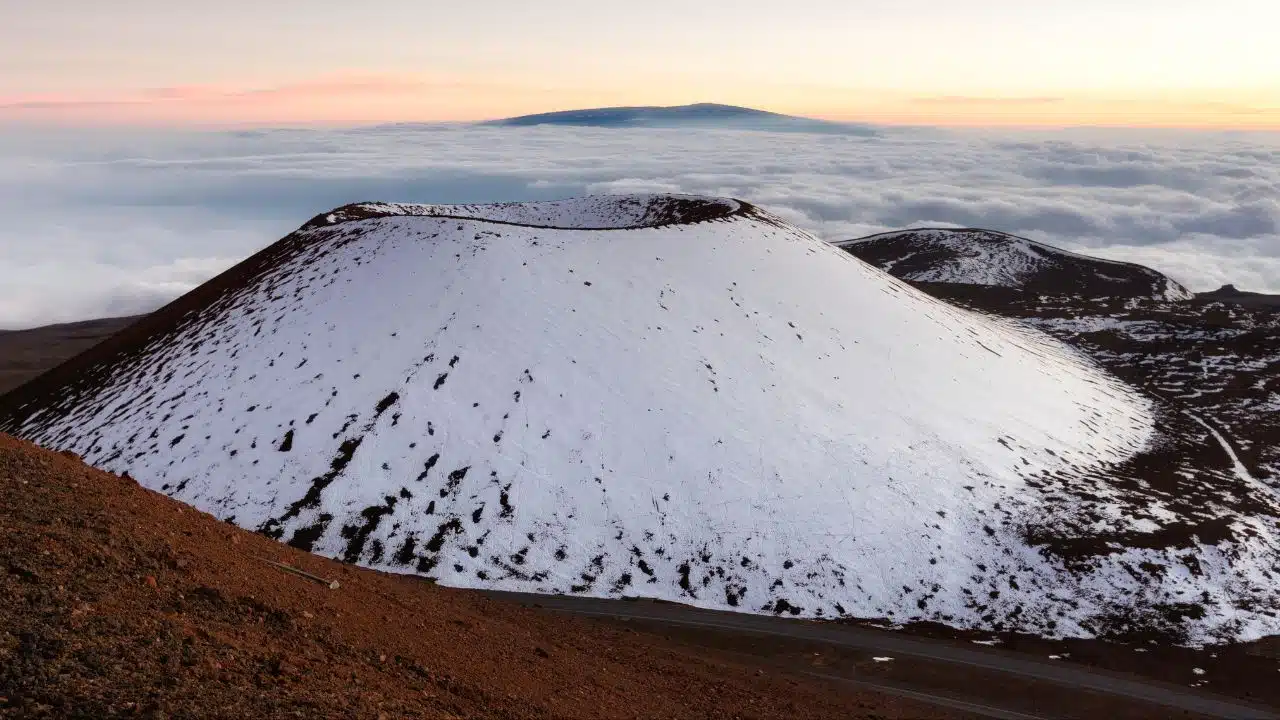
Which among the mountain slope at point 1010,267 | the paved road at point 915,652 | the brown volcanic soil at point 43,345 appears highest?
the mountain slope at point 1010,267

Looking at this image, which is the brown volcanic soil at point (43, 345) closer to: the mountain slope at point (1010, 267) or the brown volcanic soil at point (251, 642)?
the brown volcanic soil at point (251, 642)

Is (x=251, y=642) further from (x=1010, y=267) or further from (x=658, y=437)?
(x=1010, y=267)

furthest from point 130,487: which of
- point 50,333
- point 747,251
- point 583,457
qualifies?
point 50,333

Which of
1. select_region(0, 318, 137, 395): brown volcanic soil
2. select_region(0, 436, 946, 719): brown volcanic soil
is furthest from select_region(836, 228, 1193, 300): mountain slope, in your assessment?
select_region(0, 436, 946, 719): brown volcanic soil

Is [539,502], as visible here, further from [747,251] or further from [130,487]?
[747,251]

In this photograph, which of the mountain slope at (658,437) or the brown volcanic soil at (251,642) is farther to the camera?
the mountain slope at (658,437)

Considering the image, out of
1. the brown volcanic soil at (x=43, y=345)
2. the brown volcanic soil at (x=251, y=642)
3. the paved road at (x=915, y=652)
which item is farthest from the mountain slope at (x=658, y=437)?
the brown volcanic soil at (x=43, y=345)
